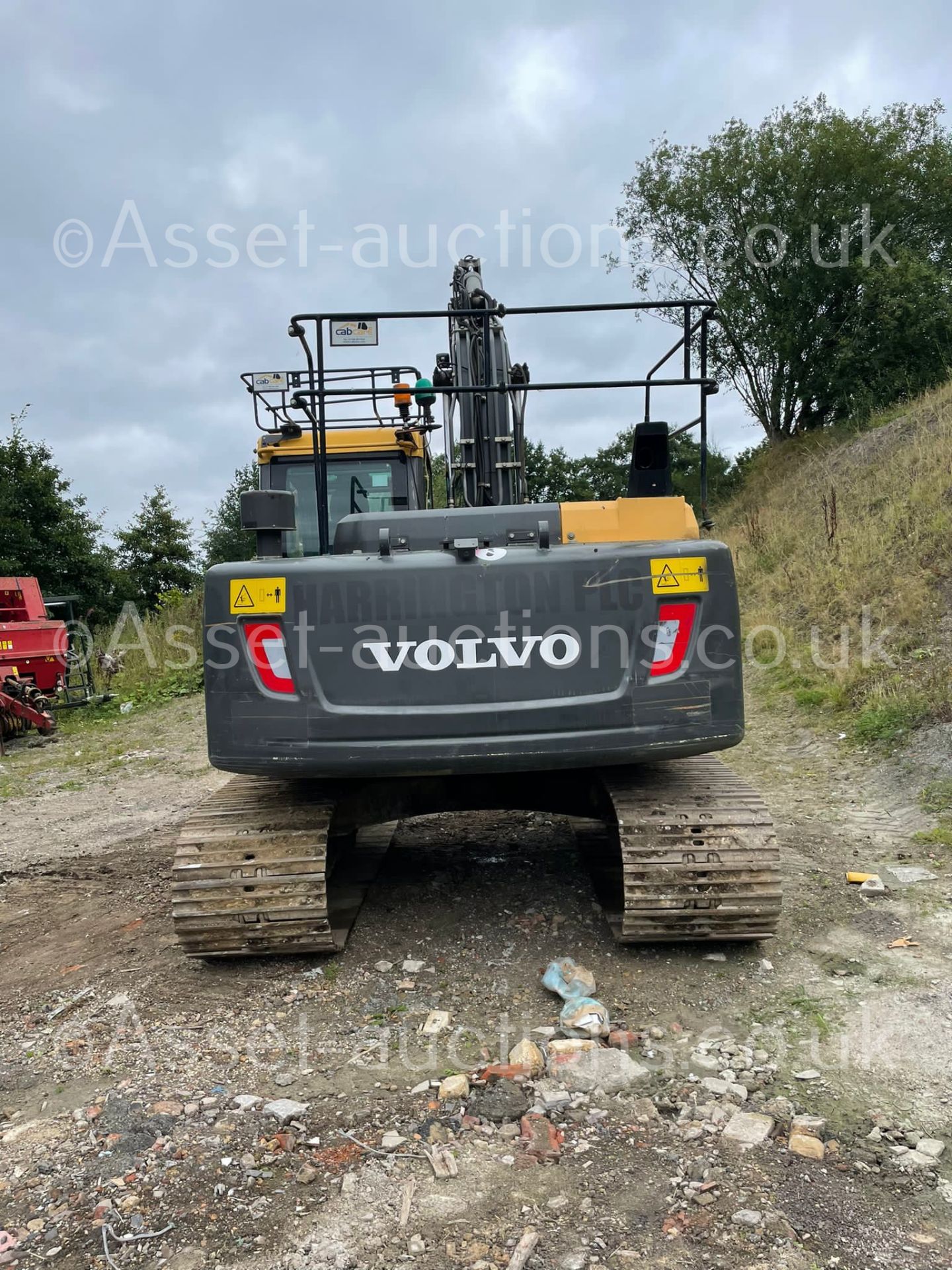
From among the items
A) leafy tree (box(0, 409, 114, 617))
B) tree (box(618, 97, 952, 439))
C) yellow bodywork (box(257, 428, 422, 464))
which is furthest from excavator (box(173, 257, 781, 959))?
leafy tree (box(0, 409, 114, 617))

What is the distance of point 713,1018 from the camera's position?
3.03m

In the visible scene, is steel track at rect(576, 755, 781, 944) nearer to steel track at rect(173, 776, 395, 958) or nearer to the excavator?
the excavator

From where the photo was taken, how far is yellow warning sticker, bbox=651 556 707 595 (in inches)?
127

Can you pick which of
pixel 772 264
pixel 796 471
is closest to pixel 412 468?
pixel 796 471

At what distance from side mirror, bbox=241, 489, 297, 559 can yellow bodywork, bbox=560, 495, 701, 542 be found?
1089mm

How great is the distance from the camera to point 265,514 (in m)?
3.55

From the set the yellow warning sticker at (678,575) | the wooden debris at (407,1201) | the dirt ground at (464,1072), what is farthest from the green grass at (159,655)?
the wooden debris at (407,1201)

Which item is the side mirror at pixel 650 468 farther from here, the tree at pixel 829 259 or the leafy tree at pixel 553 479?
the tree at pixel 829 259

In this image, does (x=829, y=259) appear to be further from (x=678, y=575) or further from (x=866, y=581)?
(x=678, y=575)

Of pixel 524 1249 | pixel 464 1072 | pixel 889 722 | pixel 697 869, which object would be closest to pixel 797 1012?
pixel 697 869

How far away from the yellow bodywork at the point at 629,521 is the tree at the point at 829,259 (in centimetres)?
1584

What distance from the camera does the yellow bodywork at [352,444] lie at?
6184mm

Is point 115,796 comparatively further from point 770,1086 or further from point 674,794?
point 770,1086

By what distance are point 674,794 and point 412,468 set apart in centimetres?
347
